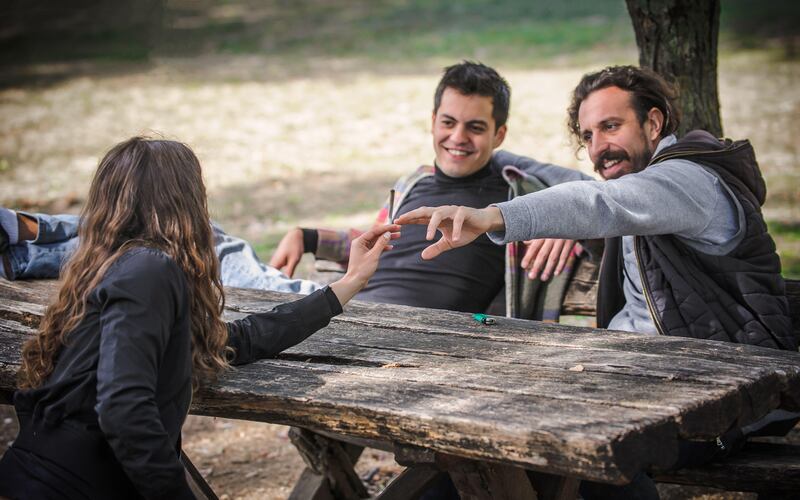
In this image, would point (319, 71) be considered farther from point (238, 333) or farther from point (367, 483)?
point (238, 333)

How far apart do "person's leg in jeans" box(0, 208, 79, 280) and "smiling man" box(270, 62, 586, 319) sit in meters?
0.85

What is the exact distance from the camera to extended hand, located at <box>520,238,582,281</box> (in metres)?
3.72

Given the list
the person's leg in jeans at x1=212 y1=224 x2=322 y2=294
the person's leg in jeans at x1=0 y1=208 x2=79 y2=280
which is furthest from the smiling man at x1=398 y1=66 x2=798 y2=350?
the person's leg in jeans at x1=0 y1=208 x2=79 y2=280

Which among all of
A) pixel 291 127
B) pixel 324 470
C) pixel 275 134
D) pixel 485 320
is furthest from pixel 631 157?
pixel 291 127

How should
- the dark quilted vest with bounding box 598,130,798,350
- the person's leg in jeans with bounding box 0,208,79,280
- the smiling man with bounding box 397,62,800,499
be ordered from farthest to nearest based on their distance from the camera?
the person's leg in jeans with bounding box 0,208,79,280 < the dark quilted vest with bounding box 598,130,798,350 < the smiling man with bounding box 397,62,800,499

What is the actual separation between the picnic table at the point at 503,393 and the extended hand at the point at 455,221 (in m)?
0.28

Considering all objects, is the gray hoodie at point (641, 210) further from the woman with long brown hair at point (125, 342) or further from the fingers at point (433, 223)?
the woman with long brown hair at point (125, 342)

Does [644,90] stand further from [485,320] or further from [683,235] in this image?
[485,320]

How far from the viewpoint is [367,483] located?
433 cm

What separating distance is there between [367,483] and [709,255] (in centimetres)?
195

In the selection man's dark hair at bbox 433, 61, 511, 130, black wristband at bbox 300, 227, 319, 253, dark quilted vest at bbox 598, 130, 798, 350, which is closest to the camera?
dark quilted vest at bbox 598, 130, 798, 350

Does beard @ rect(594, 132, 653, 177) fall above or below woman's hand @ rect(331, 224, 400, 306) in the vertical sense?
above

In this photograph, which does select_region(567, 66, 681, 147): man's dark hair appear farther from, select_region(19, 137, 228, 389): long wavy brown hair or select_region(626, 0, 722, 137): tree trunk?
select_region(19, 137, 228, 389): long wavy brown hair

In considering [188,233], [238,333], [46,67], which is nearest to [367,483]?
[238,333]
